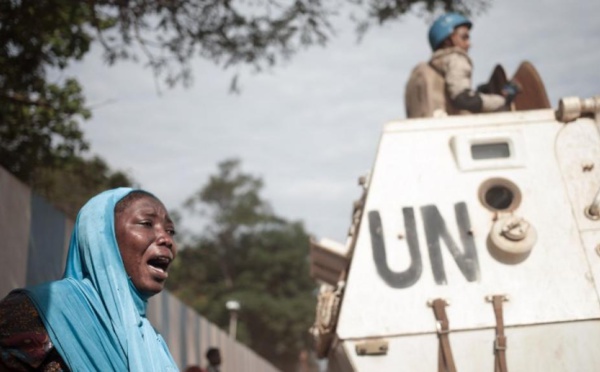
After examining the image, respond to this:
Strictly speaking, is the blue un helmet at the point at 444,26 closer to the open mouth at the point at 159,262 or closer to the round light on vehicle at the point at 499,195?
the round light on vehicle at the point at 499,195

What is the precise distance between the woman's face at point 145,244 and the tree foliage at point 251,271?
3969cm

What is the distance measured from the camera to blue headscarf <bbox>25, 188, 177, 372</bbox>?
209 centimetres

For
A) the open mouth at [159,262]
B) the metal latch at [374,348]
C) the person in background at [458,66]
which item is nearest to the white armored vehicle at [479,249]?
the metal latch at [374,348]

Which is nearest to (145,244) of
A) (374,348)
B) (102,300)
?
(102,300)

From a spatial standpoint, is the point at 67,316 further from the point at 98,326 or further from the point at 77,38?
the point at 77,38

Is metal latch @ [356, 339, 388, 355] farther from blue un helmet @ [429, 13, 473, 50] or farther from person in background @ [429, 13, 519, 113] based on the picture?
blue un helmet @ [429, 13, 473, 50]

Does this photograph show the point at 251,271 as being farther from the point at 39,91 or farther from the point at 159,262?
the point at 159,262

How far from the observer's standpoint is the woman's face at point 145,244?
7.68 feet

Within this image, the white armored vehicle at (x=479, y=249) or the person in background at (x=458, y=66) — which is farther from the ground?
the person in background at (x=458, y=66)

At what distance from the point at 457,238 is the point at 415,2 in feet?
13.9

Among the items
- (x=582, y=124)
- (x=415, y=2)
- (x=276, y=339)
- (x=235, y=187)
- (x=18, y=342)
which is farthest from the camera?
(x=235, y=187)

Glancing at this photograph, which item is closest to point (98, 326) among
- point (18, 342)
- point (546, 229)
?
point (18, 342)

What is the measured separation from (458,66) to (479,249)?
5.43ft

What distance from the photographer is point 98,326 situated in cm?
216
